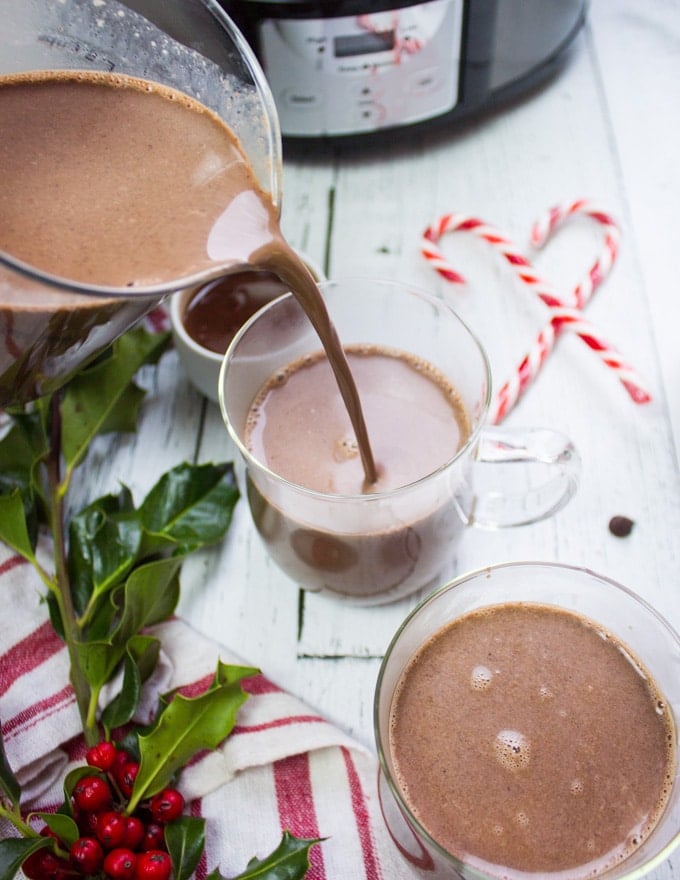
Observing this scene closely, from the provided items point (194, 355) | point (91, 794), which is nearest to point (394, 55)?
point (194, 355)

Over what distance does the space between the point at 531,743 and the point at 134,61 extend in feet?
2.36

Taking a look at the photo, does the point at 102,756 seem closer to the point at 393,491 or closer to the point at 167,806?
the point at 167,806

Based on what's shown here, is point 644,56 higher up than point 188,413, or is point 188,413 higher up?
point 644,56

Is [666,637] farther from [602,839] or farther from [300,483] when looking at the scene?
[300,483]

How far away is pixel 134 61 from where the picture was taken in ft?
2.94

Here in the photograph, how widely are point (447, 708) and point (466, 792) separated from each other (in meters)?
0.08

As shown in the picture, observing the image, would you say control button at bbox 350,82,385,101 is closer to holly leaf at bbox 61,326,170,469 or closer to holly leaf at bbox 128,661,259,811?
holly leaf at bbox 61,326,170,469

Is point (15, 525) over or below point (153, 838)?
over

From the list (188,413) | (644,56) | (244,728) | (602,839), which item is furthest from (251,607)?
(644,56)

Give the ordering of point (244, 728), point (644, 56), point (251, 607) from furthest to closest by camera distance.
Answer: point (644, 56), point (251, 607), point (244, 728)

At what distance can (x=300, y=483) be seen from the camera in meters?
1.08

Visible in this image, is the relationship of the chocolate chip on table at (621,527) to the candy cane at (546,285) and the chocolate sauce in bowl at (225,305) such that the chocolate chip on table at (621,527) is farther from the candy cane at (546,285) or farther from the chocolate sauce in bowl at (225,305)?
the chocolate sauce in bowl at (225,305)

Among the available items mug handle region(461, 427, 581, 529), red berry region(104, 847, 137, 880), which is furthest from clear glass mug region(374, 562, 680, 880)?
red berry region(104, 847, 137, 880)

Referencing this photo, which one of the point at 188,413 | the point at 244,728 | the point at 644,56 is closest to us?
the point at 244,728
